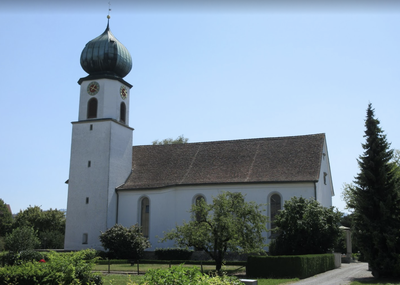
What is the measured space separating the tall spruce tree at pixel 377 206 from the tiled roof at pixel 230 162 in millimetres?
8502

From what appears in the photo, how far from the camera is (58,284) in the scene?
1329cm

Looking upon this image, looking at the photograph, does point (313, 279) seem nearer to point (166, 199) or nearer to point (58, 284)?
point (58, 284)

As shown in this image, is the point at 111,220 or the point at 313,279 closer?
the point at 313,279

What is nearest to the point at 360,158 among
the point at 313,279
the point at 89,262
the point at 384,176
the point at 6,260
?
the point at 384,176

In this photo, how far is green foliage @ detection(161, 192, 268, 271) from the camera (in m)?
24.8

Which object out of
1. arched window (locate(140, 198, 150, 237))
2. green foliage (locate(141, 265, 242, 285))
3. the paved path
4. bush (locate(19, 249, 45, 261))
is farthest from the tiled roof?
green foliage (locate(141, 265, 242, 285))

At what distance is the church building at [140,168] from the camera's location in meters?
35.9

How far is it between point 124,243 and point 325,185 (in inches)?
699

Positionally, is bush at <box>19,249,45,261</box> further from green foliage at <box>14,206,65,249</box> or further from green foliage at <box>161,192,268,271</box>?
green foliage at <box>14,206,65,249</box>

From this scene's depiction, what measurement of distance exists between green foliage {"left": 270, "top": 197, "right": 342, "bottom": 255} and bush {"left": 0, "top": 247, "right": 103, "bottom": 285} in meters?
17.0

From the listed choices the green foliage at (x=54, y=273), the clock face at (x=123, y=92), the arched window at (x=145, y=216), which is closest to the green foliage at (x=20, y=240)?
the arched window at (x=145, y=216)

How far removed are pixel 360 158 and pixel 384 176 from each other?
172 cm

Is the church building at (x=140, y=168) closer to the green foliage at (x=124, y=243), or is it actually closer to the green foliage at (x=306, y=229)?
the green foliage at (x=124, y=243)

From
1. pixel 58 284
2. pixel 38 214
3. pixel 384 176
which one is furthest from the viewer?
pixel 38 214
